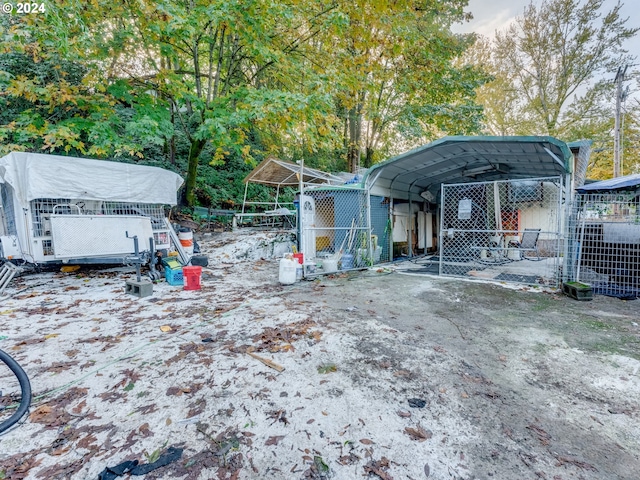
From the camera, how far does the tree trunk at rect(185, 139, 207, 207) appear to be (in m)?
8.94

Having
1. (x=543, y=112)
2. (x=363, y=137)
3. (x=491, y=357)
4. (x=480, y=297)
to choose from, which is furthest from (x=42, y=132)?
(x=543, y=112)

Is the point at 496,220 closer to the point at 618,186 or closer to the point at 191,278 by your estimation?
the point at 618,186

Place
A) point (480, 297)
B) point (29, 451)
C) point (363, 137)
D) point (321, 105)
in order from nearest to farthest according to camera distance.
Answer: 1. point (29, 451)
2. point (480, 297)
3. point (321, 105)
4. point (363, 137)

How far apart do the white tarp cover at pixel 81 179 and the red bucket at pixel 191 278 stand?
2.33 metres

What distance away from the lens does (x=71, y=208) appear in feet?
18.5

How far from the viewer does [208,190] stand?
12.0m

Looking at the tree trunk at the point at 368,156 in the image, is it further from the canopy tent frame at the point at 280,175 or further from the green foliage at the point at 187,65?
the canopy tent frame at the point at 280,175

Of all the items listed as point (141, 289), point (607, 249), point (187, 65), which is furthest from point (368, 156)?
point (141, 289)

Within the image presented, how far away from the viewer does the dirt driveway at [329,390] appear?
163 cm

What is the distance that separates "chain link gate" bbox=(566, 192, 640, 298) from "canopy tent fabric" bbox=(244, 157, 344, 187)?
681 centimetres

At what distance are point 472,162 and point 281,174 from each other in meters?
6.35

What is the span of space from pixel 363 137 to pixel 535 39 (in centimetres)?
1280

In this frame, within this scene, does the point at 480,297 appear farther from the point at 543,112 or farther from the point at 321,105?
the point at 543,112

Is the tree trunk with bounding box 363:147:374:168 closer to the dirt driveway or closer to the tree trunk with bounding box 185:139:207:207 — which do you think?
the tree trunk with bounding box 185:139:207:207
